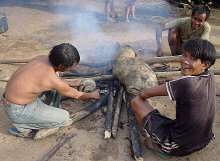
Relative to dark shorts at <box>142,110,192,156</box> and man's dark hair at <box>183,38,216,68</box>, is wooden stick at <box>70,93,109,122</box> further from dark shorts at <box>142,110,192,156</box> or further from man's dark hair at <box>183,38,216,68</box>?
man's dark hair at <box>183,38,216,68</box>

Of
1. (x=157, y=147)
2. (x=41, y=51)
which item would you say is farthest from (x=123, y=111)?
(x=41, y=51)

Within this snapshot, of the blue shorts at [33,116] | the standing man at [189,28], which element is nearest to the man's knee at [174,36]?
the standing man at [189,28]

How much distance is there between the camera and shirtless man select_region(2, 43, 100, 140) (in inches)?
128

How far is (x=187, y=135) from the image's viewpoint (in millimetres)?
2971

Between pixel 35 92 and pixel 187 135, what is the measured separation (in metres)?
2.11

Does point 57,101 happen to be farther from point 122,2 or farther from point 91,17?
point 122,2

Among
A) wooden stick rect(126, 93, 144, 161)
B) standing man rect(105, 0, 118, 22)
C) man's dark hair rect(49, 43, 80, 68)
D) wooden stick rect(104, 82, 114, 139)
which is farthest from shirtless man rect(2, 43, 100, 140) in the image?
standing man rect(105, 0, 118, 22)

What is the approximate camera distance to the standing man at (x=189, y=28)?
4879 millimetres

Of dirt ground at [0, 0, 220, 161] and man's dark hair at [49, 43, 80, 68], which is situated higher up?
man's dark hair at [49, 43, 80, 68]

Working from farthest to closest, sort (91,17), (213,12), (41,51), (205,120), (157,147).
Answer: (213,12), (91,17), (41,51), (157,147), (205,120)

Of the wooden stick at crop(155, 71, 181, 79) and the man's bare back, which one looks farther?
the wooden stick at crop(155, 71, 181, 79)

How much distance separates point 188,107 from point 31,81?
208cm

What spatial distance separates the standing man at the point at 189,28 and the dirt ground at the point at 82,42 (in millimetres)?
797

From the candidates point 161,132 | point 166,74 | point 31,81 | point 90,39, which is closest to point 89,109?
point 31,81
